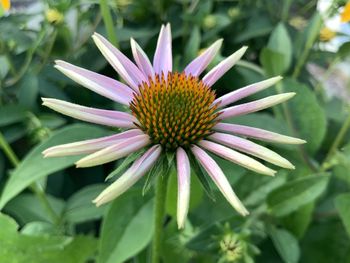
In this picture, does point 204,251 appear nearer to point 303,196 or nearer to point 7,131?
point 303,196

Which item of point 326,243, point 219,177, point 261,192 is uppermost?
point 219,177

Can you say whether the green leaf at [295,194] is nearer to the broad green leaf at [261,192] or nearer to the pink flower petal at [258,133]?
the broad green leaf at [261,192]

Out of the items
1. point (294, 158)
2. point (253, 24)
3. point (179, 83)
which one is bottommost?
point (294, 158)

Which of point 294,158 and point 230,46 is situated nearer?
point 294,158

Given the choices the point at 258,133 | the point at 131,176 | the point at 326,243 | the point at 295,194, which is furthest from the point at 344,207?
the point at 131,176

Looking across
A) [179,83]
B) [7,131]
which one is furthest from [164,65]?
[7,131]

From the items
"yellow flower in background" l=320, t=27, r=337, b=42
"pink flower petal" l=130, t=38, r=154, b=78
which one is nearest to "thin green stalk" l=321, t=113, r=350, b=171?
"yellow flower in background" l=320, t=27, r=337, b=42

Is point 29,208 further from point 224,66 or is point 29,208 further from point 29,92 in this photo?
point 224,66

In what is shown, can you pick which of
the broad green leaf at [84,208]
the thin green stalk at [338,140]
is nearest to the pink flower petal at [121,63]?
the broad green leaf at [84,208]
